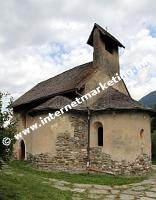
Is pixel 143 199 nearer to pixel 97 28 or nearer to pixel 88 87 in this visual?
pixel 88 87

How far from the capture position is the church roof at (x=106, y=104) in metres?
17.5

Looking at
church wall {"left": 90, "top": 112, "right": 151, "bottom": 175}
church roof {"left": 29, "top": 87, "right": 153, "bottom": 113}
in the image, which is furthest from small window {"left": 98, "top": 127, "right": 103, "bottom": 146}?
church roof {"left": 29, "top": 87, "right": 153, "bottom": 113}

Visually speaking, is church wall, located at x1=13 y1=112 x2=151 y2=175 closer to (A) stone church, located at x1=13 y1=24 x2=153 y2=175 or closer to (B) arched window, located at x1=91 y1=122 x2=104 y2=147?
(A) stone church, located at x1=13 y1=24 x2=153 y2=175

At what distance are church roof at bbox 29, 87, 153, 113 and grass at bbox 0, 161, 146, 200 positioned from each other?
12.3 ft

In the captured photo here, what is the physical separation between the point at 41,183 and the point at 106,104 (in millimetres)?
7085

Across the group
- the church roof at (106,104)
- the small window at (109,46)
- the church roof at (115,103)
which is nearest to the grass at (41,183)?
the church roof at (106,104)

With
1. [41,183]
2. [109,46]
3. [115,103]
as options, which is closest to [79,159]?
[115,103]

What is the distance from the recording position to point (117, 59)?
2292 cm

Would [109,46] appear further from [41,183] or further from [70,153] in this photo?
[41,183]

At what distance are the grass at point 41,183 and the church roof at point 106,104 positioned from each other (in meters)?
3.73

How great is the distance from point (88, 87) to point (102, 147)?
4148 millimetres

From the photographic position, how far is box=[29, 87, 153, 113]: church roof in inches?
688

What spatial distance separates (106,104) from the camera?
59.5ft

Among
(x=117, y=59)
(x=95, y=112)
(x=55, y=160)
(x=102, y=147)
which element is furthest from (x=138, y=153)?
(x=117, y=59)
